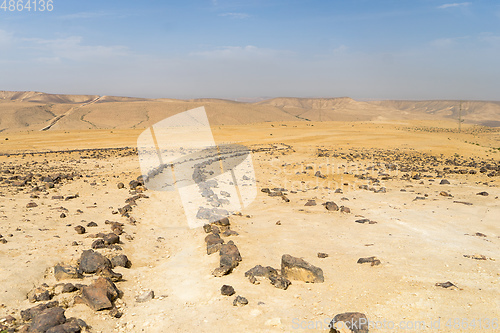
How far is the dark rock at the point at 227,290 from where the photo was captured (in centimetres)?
572

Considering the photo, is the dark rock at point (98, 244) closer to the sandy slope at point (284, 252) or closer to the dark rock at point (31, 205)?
the sandy slope at point (284, 252)

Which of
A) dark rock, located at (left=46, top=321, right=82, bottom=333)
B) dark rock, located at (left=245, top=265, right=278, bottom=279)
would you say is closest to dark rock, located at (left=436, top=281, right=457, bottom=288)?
dark rock, located at (left=245, top=265, right=278, bottom=279)

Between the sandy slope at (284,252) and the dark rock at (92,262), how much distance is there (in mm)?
458

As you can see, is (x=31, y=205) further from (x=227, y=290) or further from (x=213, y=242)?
(x=227, y=290)

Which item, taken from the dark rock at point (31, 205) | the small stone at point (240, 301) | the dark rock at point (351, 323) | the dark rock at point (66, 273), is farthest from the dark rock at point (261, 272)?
the dark rock at point (31, 205)

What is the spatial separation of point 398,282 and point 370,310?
120 centimetres

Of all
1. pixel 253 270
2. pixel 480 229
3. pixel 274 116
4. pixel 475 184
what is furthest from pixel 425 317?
pixel 274 116

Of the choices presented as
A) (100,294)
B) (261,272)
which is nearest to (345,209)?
(261,272)

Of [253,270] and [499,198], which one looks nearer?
[253,270]

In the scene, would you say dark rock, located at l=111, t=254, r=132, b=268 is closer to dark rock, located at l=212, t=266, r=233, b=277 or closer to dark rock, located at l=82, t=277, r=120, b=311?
dark rock, located at l=82, t=277, r=120, b=311

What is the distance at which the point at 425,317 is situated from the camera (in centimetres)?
491

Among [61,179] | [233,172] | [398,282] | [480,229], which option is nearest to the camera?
[398,282]

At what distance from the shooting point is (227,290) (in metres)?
5.75

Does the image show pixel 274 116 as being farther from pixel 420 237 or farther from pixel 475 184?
pixel 420 237
